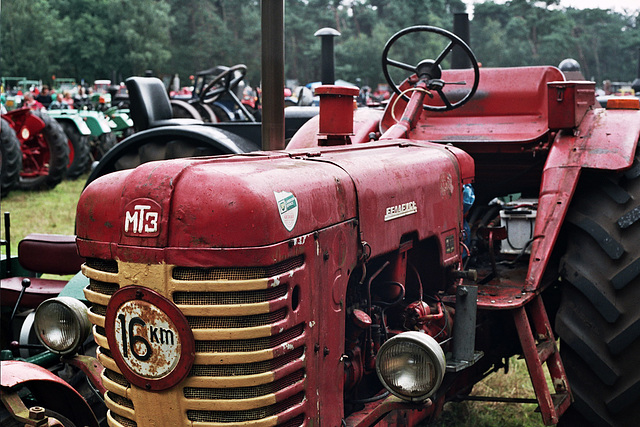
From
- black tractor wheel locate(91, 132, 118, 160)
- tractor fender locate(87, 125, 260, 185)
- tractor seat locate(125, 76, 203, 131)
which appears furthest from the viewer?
black tractor wheel locate(91, 132, 118, 160)

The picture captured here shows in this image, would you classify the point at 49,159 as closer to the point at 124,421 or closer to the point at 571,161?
the point at 571,161

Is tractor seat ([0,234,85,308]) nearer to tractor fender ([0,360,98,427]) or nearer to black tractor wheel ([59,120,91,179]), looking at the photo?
tractor fender ([0,360,98,427])

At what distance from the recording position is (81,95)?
19.8 m

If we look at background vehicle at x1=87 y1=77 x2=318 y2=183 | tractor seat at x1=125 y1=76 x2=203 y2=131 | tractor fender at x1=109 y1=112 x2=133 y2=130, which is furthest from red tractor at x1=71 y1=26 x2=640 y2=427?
tractor fender at x1=109 y1=112 x2=133 y2=130

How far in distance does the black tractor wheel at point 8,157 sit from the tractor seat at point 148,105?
487 cm

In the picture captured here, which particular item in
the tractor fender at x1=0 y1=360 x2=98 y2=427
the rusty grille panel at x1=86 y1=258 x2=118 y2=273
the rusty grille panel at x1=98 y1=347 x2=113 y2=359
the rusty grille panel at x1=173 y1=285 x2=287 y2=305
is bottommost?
the tractor fender at x1=0 y1=360 x2=98 y2=427

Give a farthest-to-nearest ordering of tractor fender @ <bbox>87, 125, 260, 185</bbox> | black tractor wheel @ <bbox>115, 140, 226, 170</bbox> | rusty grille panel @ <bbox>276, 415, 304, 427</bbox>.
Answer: black tractor wheel @ <bbox>115, 140, 226, 170</bbox>, tractor fender @ <bbox>87, 125, 260, 185</bbox>, rusty grille panel @ <bbox>276, 415, 304, 427</bbox>

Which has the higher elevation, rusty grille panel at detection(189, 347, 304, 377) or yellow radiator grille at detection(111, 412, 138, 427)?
rusty grille panel at detection(189, 347, 304, 377)

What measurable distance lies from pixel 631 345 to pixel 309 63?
49.3 meters

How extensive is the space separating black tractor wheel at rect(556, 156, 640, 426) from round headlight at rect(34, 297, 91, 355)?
1906mm

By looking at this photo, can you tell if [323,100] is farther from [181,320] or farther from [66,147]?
[66,147]

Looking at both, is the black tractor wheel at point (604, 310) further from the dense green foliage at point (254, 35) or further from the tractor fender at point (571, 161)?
the dense green foliage at point (254, 35)

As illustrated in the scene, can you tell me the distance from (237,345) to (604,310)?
1732 mm

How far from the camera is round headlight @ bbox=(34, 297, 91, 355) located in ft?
8.98
